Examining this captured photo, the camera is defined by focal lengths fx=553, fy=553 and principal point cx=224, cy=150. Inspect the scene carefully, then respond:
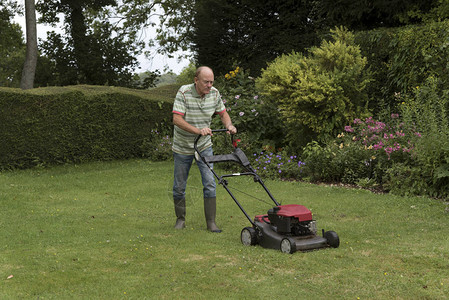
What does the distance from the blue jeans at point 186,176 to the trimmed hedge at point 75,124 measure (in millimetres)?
6618

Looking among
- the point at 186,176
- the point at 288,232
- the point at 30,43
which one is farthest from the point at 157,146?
the point at 288,232

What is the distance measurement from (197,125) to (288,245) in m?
1.83

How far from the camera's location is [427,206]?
7.44 m

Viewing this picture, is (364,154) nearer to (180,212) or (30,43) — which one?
(180,212)

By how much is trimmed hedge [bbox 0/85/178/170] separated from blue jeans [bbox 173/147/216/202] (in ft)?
21.7

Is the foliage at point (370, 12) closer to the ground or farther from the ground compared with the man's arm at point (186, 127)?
farther from the ground

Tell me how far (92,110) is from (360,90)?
20.2ft

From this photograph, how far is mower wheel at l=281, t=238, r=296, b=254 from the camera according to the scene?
5.23 meters

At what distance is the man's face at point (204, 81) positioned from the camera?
6082mm

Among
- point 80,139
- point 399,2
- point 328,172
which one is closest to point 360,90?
point 328,172

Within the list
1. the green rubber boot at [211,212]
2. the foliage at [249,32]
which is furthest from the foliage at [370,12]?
the green rubber boot at [211,212]

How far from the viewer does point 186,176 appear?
659cm

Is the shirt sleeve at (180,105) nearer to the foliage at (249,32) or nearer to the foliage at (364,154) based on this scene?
the foliage at (364,154)

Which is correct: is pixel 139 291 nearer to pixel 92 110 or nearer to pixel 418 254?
pixel 418 254
